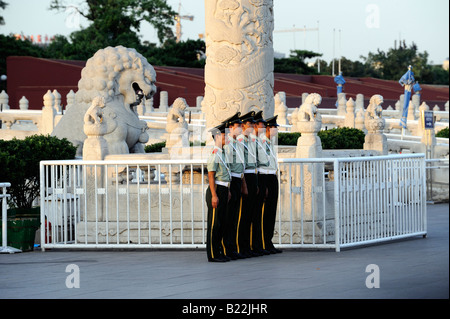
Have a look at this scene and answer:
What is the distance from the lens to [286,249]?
10.2m

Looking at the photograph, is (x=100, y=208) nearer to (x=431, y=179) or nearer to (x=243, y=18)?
(x=243, y=18)

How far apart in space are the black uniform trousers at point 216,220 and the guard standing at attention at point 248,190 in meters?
0.35

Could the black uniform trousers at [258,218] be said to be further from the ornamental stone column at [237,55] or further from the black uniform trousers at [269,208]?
the ornamental stone column at [237,55]

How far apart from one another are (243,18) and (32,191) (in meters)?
3.84

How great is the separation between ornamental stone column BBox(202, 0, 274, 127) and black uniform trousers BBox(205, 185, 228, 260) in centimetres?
236

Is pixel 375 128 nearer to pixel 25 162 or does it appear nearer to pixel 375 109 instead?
pixel 375 109

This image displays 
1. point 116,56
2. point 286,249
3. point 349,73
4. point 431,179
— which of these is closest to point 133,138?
point 116,56

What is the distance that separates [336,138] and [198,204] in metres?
5.91

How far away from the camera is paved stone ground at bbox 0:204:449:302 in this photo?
23.4ft

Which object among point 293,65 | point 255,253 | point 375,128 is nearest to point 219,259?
point 255,253
